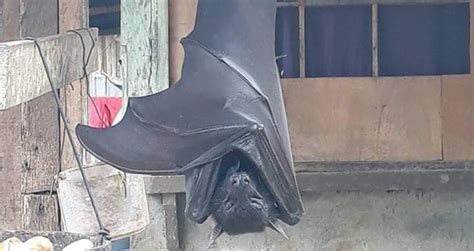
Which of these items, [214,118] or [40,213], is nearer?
[214,118]

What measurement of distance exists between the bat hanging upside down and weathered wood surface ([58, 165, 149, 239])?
1277 mm

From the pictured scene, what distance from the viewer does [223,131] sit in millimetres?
2139

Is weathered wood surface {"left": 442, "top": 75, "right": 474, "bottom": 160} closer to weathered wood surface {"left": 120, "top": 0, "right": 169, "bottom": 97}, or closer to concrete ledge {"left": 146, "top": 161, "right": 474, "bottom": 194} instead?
concrete ledge {"left": 146, "top": 161, "right": 474, "bottom": 194}

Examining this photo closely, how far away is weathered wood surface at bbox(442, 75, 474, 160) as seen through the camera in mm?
4223

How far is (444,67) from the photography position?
4.36 meters

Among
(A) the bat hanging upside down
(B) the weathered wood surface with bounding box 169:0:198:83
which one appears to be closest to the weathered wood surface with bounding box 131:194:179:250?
(B) the weathered wood surface with bounding box 169:0:198:83

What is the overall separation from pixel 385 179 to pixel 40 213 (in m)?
1.29

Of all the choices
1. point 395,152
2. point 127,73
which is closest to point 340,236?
point 395,152

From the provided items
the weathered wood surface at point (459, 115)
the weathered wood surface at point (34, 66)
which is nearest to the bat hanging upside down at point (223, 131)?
the weathered wood surface at point (34, 66)

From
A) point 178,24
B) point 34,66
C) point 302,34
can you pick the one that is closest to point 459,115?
point 302,34

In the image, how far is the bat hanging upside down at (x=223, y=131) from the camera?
7.00ft

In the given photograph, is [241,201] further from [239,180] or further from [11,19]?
[11,19]

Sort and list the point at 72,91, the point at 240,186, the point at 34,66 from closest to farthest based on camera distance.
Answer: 1. the point at 240,186
2. the point at 34,66
3. the point at 72,91

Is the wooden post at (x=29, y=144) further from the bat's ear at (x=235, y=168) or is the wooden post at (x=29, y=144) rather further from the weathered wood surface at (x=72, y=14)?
the bat's ear at (x=235, y=168)
